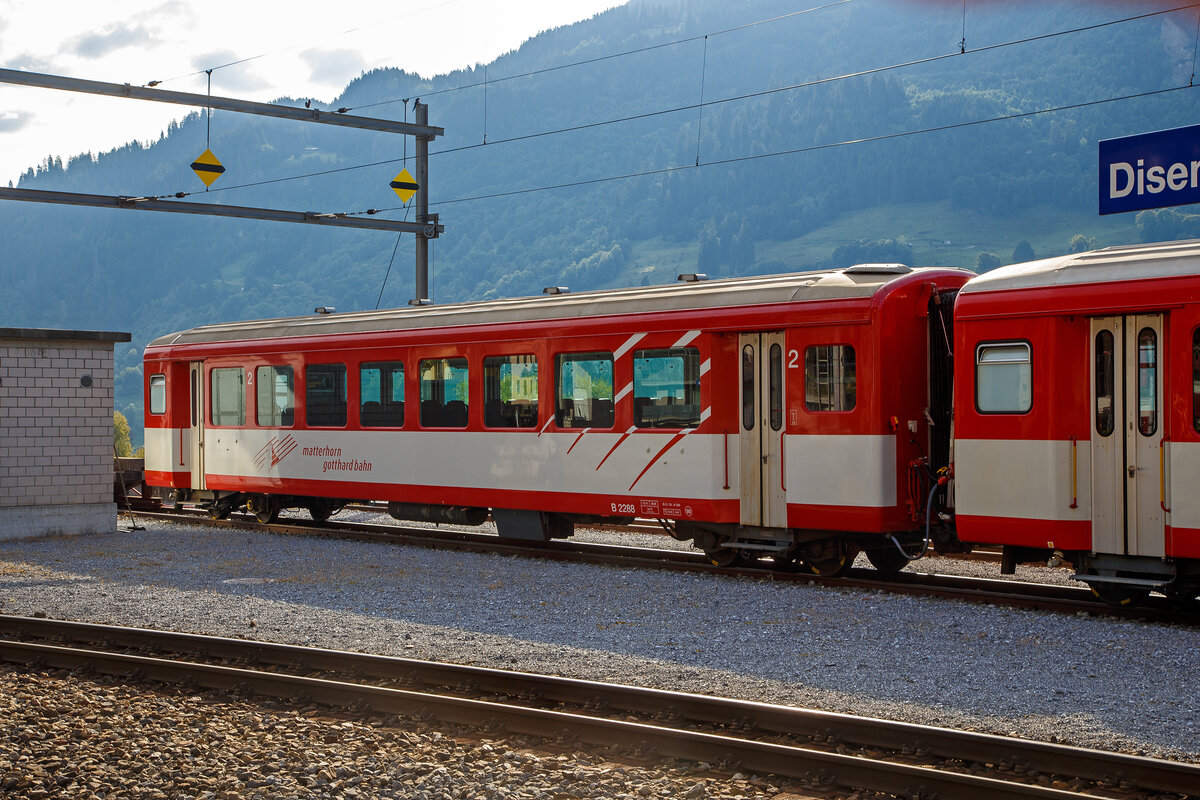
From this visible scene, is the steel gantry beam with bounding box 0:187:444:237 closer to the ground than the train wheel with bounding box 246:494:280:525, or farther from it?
farther from it

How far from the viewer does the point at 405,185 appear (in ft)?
67.8

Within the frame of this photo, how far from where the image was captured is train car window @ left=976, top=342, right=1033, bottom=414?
9836 millimetres

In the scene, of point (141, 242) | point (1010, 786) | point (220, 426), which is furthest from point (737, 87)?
point (1010, 786)

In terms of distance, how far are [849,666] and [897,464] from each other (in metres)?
3.43

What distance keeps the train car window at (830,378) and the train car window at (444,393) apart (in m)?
5.03

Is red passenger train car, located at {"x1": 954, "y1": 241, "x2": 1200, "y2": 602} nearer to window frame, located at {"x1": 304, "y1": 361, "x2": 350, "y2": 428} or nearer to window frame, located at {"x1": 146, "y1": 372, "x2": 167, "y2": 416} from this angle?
window frame, located at {"x1": 304, "y1": 361, "x2": 350, "y2": 428}

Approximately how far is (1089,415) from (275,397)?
12.1 meters

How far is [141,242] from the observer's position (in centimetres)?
18050

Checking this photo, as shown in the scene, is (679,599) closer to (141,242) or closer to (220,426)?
(220,426)

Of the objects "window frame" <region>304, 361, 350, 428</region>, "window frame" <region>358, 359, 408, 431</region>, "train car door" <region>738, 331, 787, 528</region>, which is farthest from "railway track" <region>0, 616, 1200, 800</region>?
"window frame" <region>304, 361, 350, 428</region>

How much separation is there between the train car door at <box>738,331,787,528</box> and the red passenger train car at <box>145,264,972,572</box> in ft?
0.07

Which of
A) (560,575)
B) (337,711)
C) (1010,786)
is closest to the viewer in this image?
(1010,786)

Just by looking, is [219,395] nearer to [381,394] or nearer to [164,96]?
[381,394]

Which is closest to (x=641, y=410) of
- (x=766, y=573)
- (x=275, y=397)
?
(x=766, y=573)
